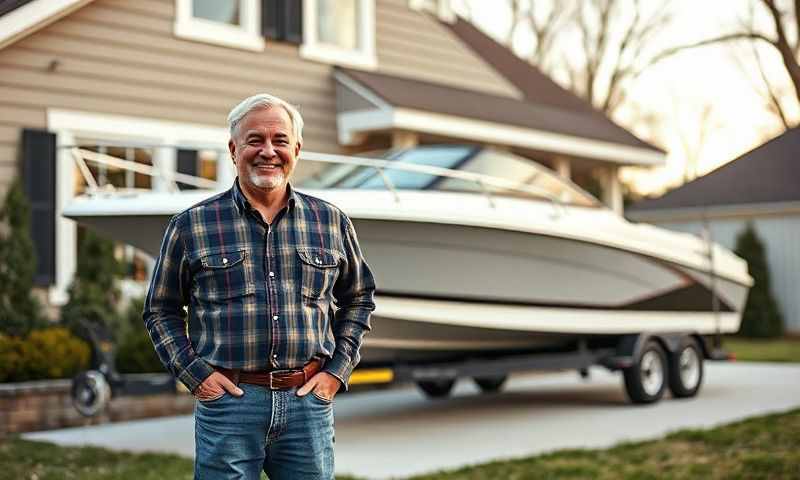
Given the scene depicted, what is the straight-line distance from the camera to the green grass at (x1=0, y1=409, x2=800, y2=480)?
662 centimetres

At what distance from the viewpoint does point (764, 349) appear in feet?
58.2

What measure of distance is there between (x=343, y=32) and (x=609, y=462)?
25.7ft

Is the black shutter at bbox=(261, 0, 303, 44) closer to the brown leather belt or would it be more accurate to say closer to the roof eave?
the roof eave

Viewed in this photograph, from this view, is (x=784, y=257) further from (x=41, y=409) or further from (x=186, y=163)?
(x=41, y=409)

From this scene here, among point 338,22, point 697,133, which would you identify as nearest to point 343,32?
point 338,22

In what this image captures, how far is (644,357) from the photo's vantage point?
10266 millimetres

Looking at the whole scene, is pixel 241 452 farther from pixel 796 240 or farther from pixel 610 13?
pixel 610 13

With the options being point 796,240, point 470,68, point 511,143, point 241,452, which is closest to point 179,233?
point 241,452

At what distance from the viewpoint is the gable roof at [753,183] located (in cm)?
2208

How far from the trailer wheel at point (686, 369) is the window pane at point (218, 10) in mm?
5882

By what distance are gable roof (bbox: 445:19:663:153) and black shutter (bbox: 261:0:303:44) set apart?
203 inches

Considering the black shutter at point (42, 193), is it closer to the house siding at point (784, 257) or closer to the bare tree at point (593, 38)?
the house siding at point (784, 257)

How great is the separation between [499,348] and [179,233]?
654cm

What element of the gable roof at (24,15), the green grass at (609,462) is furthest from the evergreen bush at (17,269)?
the green grass at (609,462)
